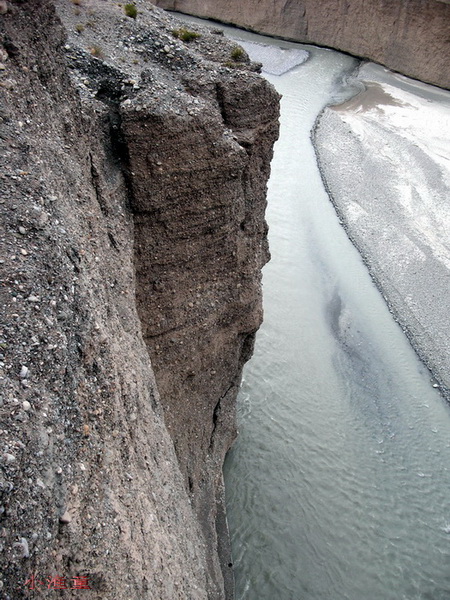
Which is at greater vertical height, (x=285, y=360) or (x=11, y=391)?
(x=11, y=391)

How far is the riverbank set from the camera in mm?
20859

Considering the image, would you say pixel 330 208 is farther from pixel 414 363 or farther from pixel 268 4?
pixel 268 4

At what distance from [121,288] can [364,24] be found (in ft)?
147

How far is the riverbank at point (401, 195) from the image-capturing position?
20859 mm

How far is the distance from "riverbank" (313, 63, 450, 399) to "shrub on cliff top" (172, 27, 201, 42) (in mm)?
13957

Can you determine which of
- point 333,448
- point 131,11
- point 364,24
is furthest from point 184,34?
point 364,24

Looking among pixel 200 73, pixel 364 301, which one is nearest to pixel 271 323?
pixel 364 301

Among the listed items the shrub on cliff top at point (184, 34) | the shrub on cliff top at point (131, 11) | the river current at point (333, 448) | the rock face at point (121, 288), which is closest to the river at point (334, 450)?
the river current at point (333, 448)

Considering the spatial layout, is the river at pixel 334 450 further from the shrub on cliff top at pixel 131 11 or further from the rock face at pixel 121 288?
the shrub on cliff top at pixel 131 11

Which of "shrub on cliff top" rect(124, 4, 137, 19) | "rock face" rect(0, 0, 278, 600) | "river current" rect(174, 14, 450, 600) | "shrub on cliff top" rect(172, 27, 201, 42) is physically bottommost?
"river current" rect(174, 14, 450, 600)

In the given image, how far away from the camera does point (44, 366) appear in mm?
4496

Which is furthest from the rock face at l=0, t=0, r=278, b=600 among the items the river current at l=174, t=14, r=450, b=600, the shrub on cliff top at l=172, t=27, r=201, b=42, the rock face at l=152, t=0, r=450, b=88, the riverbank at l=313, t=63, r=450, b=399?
the rock face at l=152, t=0, r=450, b=88

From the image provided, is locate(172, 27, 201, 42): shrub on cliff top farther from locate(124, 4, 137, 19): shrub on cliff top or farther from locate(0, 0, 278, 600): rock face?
locate(124, 4, 137, 19): shrub on cliff top

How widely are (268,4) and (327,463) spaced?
4615 cm
